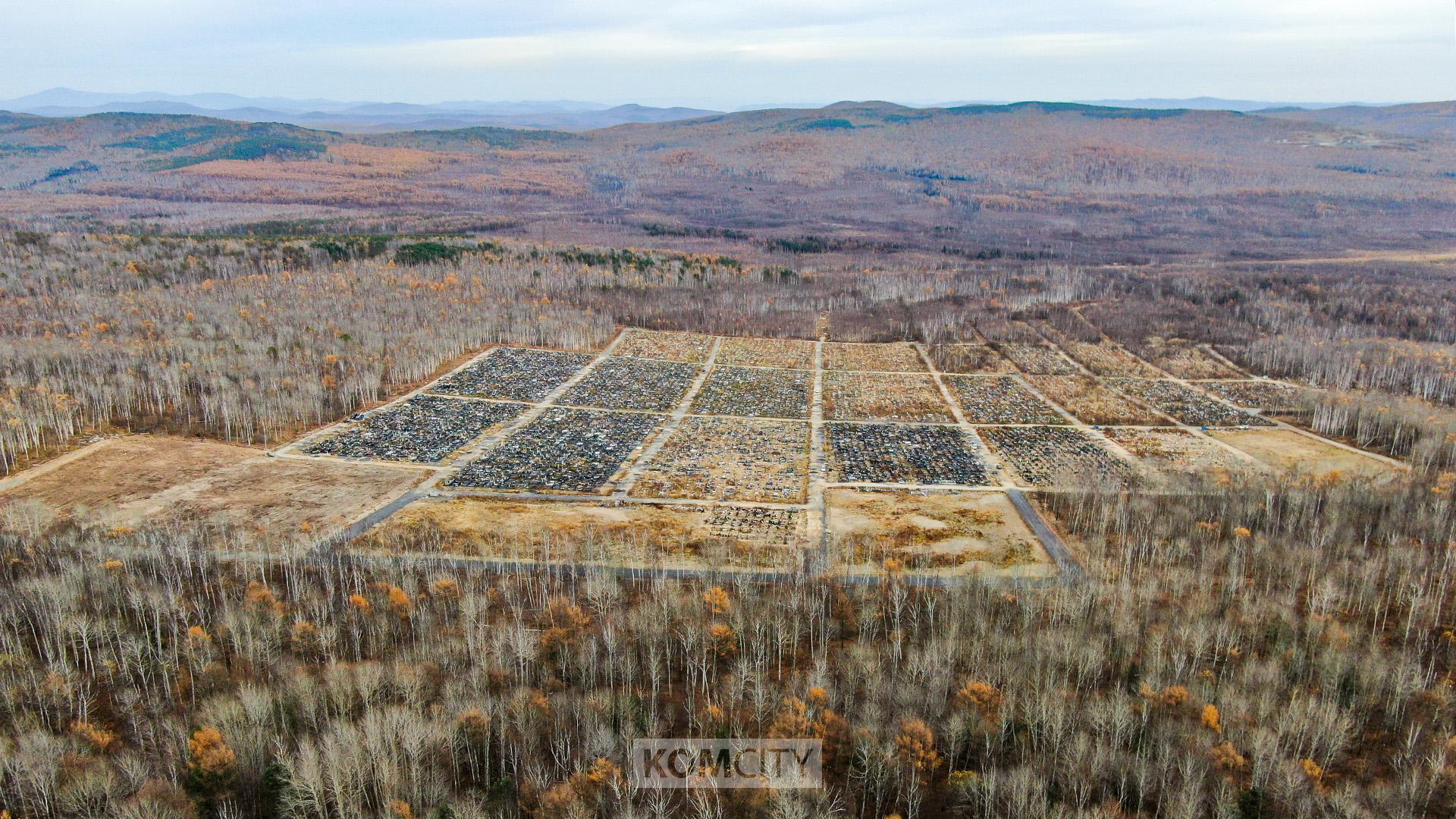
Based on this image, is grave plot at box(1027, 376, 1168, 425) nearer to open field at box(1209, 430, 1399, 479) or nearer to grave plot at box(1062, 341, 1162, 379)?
grave plot at box(1062, 341, 1162, 379)

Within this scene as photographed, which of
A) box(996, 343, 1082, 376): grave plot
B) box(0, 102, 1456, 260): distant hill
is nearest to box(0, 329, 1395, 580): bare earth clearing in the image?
box(996, 343, 1082, 376): grave plot

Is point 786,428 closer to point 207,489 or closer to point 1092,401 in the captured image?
point 1092,401

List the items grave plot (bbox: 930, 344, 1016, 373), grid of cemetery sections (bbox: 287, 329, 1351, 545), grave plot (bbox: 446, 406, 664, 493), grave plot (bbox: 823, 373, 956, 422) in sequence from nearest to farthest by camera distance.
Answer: grave plot (bbox: 446, 406, 664, 493)
grid of cemetery sections (bbox: 287, 329, 1351, 545)
grave plot (bbox: 823, 373, 956, 422)
grave plot (bbox: 930, 344, 1016, 373)

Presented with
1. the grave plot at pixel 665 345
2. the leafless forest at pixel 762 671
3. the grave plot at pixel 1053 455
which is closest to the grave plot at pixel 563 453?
the leafless forest at pixel 762 671

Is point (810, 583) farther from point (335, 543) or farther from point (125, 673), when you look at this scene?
point (125, 673)

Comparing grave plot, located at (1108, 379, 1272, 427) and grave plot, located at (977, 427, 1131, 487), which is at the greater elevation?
grave plot, located at (1108, 379, 1272, 427)
